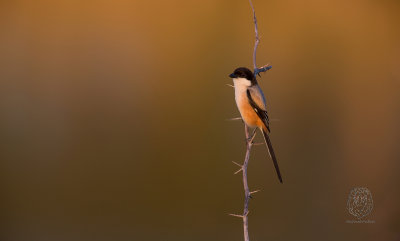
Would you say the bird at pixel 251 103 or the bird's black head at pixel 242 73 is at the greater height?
the bird's black head at pixel 242 73

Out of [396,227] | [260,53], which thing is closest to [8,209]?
[260,53]

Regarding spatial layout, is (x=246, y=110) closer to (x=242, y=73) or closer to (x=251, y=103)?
(x=251, y=103)

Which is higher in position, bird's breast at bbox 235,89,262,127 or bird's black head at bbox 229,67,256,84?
bird's black head at bbox 229,67,256,84

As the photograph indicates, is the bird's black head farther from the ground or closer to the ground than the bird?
farther from the ground

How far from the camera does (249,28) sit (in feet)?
8.10

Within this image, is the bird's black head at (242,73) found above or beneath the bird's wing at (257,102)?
above

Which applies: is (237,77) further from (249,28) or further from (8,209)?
(8,209)

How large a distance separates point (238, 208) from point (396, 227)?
0.90 meters

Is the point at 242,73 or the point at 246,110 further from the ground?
the point at 242,73

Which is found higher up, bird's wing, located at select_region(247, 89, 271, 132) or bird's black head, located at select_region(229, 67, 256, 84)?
bird's black head, located at select_region(229, 67, 256, 84)

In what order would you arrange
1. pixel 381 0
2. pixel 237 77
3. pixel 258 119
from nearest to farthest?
1. pixel 237 77
2. pixel 258 119
3. pixel 381 0

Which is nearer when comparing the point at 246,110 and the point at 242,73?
the point at 242,73

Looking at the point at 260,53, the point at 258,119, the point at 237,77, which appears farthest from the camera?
the point at 260,53

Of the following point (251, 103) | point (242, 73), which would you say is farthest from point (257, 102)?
point (242, 73)
